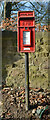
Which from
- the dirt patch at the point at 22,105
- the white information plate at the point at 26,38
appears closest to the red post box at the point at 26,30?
the white information plate at the point at 26,38

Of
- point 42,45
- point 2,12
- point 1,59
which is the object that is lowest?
point 1,59

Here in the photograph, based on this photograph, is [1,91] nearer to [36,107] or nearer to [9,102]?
[9,102]

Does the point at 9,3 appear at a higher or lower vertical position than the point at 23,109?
higher

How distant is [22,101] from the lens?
9.73 feet

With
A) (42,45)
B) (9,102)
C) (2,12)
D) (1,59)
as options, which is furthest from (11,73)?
(2,12)

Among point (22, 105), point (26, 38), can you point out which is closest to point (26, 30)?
point (26, 38)

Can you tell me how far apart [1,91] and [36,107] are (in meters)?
1.13

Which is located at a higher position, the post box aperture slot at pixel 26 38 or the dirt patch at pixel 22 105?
the post box aperture slot at pixel 26 38

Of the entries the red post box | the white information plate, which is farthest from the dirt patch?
the white information plate

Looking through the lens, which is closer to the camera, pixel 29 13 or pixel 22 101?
pixel 29 13

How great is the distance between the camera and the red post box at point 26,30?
2.40m

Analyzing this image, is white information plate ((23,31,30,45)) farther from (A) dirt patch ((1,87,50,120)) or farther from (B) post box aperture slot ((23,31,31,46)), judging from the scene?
(A) dirt patch ((1,87,50,120))

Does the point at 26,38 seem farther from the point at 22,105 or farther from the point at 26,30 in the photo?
the point at 22,105

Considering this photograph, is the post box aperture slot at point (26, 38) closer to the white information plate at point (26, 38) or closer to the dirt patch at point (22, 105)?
the white information plate at point (26, 38)
